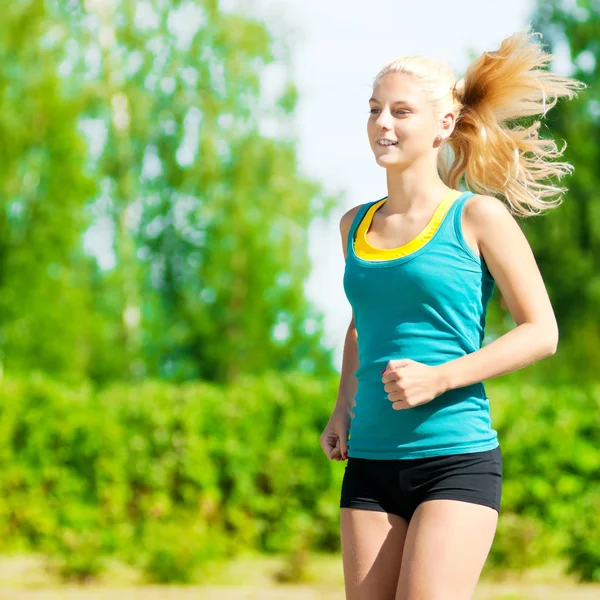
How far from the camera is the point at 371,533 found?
248 cm

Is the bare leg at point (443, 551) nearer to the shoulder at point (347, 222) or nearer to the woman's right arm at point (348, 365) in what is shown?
the woman's right arm at point (348, 365)

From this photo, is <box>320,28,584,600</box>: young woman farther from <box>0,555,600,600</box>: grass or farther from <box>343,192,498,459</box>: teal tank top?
<box>0,555,600,600</box>: grass

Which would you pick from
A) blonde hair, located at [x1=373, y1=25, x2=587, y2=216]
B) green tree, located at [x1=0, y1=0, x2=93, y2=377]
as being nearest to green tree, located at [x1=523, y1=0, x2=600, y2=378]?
green tree, located at [x1=0, y1=0, x2=93, y2=377]

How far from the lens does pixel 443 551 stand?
2.32 metres

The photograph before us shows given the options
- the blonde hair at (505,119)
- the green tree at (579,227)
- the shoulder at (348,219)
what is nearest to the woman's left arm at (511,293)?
→ the blonde hair at (505,119)

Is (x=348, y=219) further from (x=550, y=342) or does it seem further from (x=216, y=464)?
(x=216, y=464)

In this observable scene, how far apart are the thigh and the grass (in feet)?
16.0

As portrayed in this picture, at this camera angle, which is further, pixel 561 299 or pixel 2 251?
pixel 561 299

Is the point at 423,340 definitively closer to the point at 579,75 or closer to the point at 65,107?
the point at 65,107

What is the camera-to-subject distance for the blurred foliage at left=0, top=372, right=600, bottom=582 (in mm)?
8883

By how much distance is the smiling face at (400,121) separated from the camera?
2.55m

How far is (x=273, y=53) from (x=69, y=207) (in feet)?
18.3

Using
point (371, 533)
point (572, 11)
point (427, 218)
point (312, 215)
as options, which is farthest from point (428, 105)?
point (572, 11)

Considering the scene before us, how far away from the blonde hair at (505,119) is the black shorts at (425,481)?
29.3 inches
